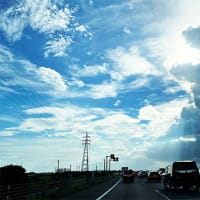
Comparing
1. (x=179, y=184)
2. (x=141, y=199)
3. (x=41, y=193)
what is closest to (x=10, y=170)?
(x=41, y=193)

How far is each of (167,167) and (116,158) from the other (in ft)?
269

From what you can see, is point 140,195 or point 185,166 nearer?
point 140,195

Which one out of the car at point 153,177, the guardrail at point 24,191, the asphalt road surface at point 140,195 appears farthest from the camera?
the car at point 153,177

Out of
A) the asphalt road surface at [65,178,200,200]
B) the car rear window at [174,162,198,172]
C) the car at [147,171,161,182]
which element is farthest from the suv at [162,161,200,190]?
the car at [147,171,161,182]

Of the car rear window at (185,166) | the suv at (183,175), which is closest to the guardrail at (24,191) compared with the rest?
the suv at (183,175)

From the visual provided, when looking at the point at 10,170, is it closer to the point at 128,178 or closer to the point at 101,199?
the point at 101,199

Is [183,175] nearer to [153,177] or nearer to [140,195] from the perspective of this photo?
[140,195]

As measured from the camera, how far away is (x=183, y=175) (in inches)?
1280

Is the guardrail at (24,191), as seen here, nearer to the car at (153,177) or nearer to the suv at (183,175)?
the suv at (183,175)

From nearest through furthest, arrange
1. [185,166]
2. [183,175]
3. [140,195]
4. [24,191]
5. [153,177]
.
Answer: [24,191], [140,195], [183,175], [185,166], [153,177]

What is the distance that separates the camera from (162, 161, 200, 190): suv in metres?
32.5

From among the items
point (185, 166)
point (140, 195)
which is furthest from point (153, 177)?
point (140, 195)

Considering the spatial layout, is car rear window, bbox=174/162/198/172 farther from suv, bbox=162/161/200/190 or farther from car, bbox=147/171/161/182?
car, bbox=147/171/161/182

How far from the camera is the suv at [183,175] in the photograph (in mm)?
32500
